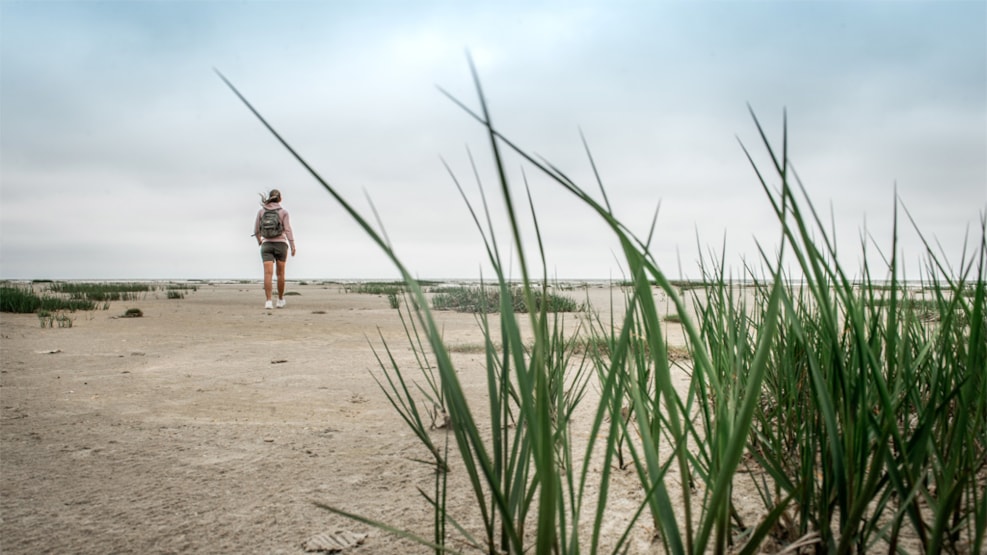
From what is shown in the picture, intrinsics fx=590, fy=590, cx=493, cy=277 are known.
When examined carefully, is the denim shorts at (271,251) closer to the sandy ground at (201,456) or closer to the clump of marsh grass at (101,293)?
the clump of marsh grass at (101,293)

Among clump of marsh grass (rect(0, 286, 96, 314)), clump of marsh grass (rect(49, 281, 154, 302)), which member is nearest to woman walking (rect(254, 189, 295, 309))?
clump of marsh grass (rect(0, 286, 96, 314))

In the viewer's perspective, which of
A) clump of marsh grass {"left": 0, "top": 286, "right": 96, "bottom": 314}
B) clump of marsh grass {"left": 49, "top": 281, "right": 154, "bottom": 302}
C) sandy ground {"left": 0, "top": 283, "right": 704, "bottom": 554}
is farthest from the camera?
clump of marsh grass {"left": 49, "top": 281, "right": 154, "bottom": 302}

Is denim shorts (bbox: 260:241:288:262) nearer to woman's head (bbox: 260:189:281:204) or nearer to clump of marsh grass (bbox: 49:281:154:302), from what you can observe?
woman's head (bbox: 260:189:281:204)

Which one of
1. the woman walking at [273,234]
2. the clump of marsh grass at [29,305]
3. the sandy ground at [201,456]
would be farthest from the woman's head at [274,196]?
the sandy ground at [201,456]

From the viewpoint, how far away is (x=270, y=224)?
300 inches

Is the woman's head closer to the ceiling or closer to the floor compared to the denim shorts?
closer to the ceiling

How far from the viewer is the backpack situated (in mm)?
7602

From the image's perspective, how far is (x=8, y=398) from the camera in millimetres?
1994

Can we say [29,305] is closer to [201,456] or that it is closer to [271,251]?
[271,251]

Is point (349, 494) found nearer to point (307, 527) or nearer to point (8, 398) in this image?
point (307, 527)

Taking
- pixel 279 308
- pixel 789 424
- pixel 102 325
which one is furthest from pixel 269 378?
pixel 279 308

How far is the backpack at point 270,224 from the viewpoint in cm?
760

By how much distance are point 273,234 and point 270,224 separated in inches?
5.3

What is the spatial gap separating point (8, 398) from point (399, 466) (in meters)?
1.60
